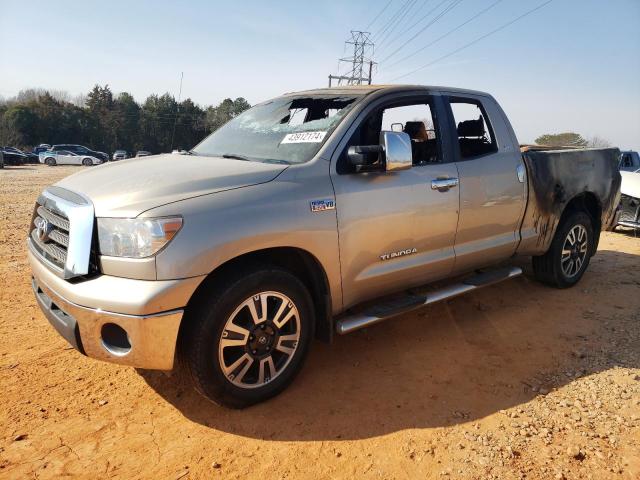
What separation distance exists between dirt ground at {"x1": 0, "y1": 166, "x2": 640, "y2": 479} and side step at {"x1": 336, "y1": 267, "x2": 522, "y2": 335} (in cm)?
43

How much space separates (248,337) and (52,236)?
1.34 m

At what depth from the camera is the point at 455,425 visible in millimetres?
2744

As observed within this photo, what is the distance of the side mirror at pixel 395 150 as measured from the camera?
3.02 metres

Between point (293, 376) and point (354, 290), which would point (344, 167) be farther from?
point (293, 376)

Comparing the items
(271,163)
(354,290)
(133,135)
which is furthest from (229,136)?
(133,135)

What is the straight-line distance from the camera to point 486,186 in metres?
3.90

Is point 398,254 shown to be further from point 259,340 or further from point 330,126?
point 259,340

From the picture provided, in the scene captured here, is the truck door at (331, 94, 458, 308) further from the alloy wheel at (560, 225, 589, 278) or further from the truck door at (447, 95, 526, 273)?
the alloy wheel at (560, 225, 589, 278)

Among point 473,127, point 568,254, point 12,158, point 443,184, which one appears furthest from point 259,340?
point 12,158

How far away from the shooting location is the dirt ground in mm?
2404

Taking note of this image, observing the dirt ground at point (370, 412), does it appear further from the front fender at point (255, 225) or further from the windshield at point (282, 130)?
the windshield at point (282, 130)

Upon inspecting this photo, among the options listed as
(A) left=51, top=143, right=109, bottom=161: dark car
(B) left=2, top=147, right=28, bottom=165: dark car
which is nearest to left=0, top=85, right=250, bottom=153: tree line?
(A) left=51, top=143, right=109, bottom=161: dark car

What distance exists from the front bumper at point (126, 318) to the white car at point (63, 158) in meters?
38.8

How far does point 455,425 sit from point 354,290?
105 centimetres
